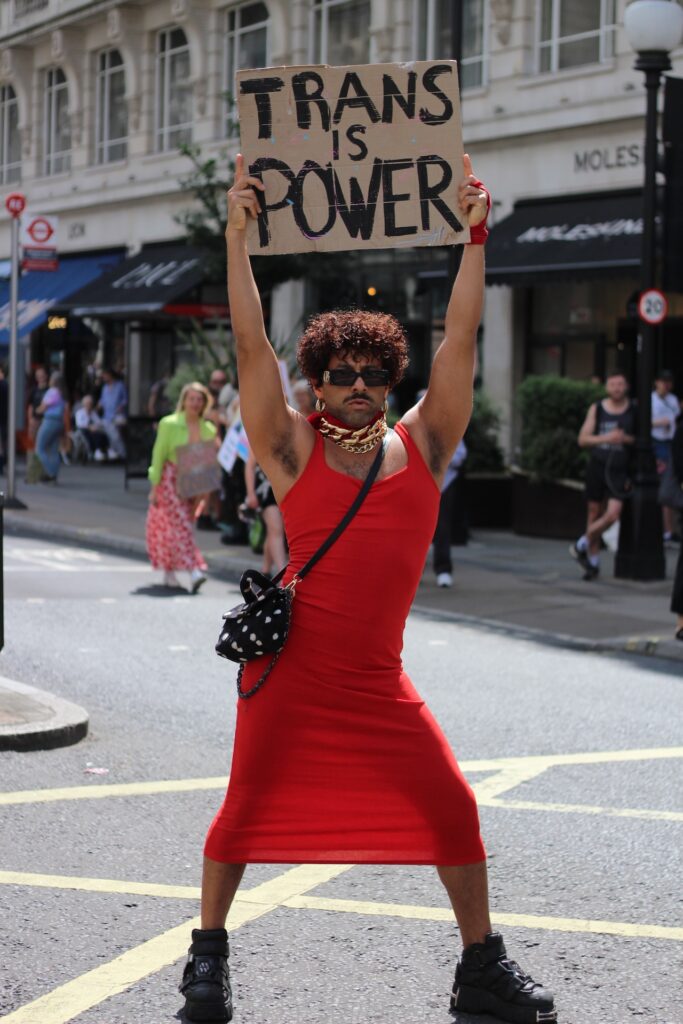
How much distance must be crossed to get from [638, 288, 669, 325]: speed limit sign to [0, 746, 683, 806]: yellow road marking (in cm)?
766

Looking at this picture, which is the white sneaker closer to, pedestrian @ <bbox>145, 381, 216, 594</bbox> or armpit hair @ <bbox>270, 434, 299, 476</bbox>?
pedestrian @ <bbox>145, 381, 216, 594</bbox>

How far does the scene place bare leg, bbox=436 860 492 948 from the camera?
4219 mm

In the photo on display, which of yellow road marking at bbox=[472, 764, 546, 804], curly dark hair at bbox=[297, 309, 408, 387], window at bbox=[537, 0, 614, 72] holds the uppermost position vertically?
window at bbox=[537, 0, 614, 72]

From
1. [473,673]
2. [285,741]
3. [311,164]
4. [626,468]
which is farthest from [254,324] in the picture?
[626,468]

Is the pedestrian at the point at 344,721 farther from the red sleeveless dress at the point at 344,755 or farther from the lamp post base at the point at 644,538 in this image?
the lamp post base at the point at 644,538

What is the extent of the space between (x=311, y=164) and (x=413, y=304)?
73.1 ft

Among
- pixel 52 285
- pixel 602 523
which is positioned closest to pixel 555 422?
pixel 602 523

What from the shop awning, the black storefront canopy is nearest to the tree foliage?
the shop awning

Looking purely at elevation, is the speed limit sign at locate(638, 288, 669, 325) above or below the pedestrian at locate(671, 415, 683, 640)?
above

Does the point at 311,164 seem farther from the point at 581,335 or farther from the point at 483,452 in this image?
the point at 581,335

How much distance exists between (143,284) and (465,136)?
7.95 metres

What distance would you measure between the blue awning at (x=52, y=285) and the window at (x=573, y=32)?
12172 mm

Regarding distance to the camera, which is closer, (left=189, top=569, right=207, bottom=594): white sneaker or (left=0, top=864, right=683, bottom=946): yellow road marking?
(left=0, top=864, right=683, bottom=946): yellow road marking

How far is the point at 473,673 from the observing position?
10086mm
